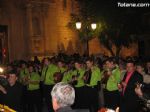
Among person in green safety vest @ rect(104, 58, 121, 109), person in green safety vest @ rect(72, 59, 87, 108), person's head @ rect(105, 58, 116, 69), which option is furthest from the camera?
person in green safety vest @ rect(72, 59, 87, 108)

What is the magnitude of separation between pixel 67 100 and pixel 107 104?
8317 millimetres

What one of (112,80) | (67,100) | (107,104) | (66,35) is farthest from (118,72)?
(66,35)

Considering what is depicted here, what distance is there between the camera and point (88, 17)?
29.4m

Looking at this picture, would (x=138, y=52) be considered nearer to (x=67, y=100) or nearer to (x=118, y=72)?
(x=118, y=72)

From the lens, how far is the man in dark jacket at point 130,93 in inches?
397

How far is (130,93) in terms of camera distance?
1022cm

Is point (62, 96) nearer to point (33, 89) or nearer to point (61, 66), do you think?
point (33, 89)

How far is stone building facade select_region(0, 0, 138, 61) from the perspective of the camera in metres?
28.8

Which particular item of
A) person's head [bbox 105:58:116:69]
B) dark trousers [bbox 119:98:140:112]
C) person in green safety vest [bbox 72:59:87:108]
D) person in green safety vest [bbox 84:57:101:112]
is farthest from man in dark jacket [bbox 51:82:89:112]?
person in green safety vest [bbox 72:59:87:108]

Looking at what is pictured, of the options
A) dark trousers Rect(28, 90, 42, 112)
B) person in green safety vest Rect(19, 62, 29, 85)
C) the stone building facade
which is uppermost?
the stone building facade

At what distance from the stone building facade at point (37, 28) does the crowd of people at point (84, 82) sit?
1149cm

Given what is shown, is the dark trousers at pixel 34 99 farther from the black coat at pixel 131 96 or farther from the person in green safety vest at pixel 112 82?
the black coat at pixel 131 96

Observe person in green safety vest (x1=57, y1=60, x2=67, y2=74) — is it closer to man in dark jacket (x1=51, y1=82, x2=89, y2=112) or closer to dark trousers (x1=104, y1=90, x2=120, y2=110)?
dark trousers (x1=104, y1=90, x2=120, y2=110)

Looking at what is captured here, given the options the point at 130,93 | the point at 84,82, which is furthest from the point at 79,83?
the point at 130,93
